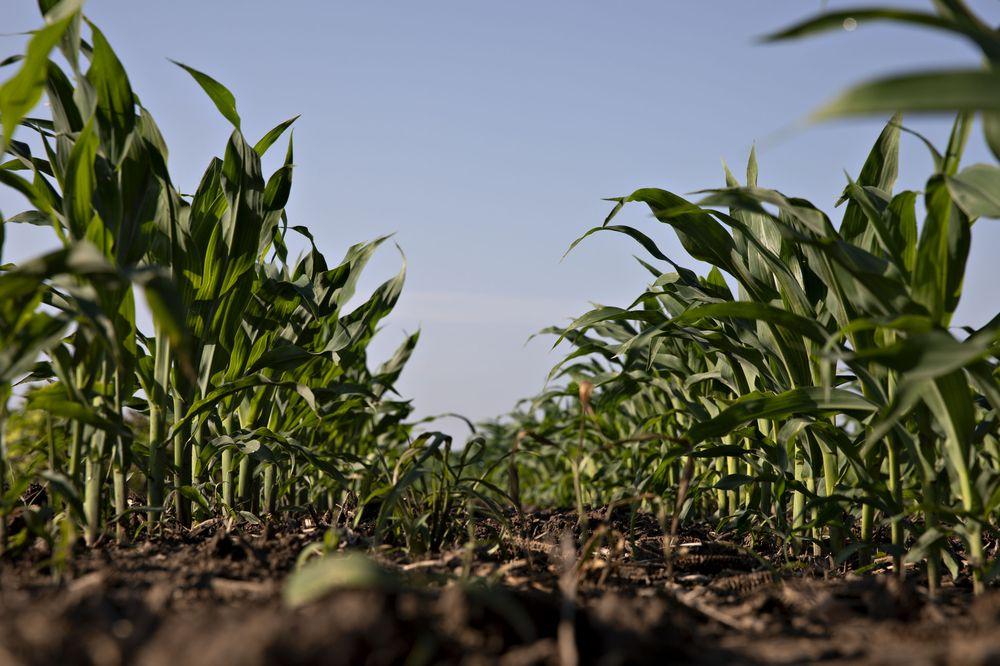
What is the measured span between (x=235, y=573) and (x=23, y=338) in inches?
21.6

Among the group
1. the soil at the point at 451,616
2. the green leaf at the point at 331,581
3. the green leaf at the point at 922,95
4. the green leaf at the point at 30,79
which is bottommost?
the soil at the point at 451,616

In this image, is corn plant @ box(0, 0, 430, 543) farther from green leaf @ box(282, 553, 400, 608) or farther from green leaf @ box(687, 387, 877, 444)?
green leaf @ box(687, 387, 877, 444)

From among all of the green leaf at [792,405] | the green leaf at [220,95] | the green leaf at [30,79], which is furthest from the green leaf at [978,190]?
the green leaf at [220,95]

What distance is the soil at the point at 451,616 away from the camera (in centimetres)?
79

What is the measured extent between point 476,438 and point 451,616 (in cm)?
124

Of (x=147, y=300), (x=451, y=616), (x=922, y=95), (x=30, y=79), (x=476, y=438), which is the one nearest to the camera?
(x=922, y=95)

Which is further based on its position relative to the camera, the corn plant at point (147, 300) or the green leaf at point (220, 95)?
the green leaf at point (220, 95)

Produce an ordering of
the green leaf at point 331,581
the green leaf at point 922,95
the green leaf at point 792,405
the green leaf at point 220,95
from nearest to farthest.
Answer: the green leaf at point 922,95 < the green leaf at point 331,581 < the green leaf at point 792,405 < the green leaf at point 220,95

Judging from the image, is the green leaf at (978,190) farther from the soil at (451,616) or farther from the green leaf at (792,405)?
the soil at (451,616)

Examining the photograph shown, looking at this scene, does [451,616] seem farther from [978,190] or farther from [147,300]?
[978,190]

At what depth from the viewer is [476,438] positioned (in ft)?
7.06

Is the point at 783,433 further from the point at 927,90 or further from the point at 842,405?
the point at 927,90

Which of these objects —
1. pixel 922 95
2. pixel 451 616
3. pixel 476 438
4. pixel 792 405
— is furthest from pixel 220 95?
pixel 922 95

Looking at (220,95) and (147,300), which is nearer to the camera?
(147,300)
